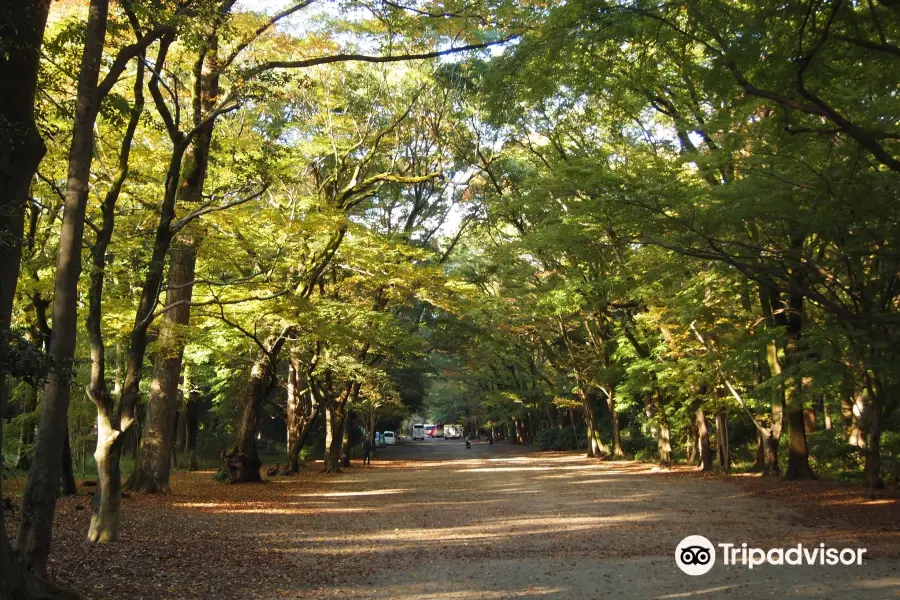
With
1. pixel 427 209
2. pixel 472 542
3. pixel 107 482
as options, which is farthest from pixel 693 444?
pixel 107 482

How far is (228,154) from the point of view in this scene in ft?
42.7

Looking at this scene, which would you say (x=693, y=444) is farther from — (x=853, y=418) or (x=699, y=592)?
(x=699, y=592)

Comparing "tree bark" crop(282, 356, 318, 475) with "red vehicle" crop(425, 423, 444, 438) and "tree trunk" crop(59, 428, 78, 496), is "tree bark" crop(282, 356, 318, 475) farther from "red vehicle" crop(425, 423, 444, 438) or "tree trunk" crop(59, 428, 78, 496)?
"red vehicle" crop(425, 423, 444, 438)

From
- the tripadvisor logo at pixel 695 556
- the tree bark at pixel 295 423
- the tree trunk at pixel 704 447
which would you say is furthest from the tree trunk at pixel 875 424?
the tree bark at pixel 295 423

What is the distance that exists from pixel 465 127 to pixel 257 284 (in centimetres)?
1097

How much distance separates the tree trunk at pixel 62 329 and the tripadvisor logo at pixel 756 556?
21.0ft

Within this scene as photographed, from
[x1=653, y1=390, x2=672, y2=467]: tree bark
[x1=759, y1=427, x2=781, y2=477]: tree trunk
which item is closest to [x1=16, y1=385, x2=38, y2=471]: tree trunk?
[x1=759, y1=427, x2=781, y2=477]: tree trunk

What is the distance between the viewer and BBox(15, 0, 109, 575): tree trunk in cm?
650

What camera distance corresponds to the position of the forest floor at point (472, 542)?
6727 millimetres

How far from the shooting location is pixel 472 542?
971 cm

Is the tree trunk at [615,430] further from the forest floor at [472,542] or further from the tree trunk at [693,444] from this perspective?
the forest floor at [472,542]

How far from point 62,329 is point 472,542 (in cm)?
589

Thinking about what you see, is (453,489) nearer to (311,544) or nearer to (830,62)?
(311,544)

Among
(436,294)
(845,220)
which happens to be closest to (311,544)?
(845,220)
